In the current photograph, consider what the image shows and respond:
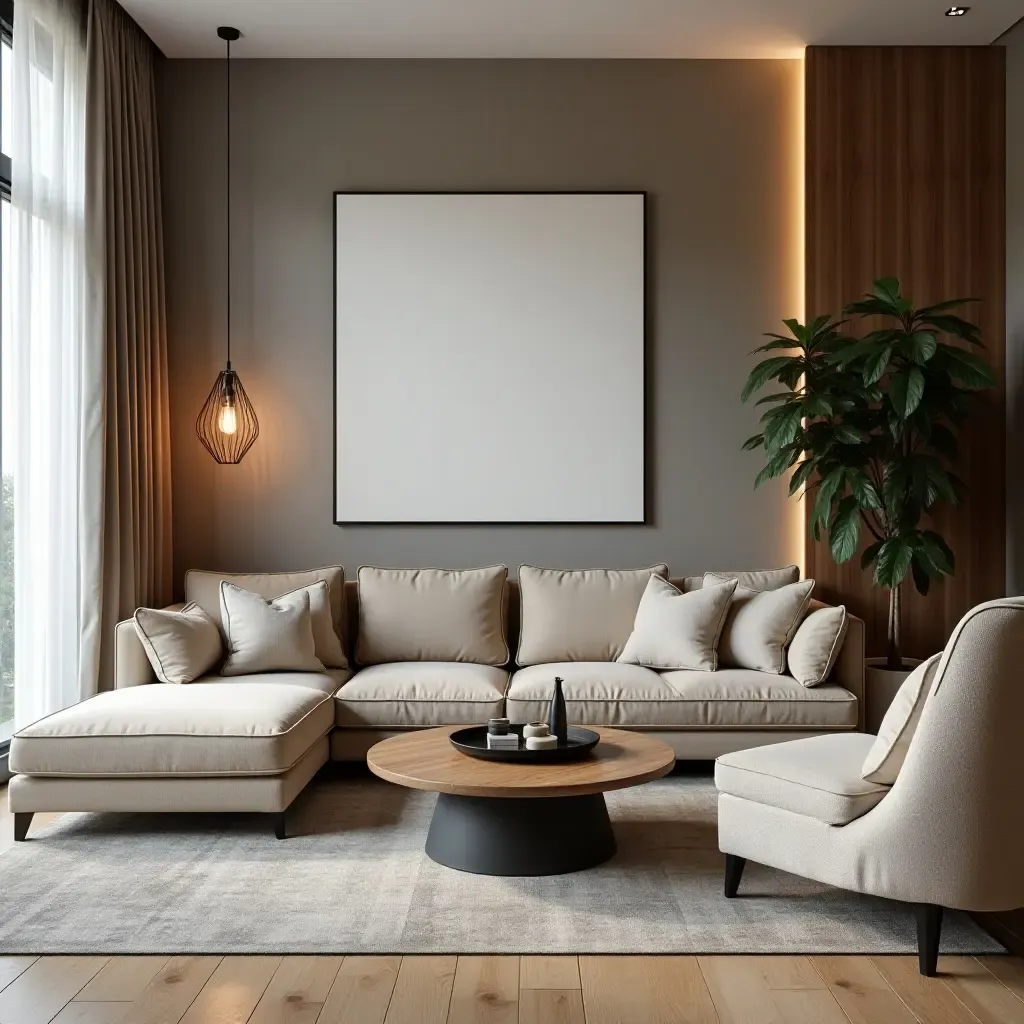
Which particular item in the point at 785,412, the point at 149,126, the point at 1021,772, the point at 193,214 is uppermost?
the point at 149,126

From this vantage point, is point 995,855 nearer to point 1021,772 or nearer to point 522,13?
point 1021,772

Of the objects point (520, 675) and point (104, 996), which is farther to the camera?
point (520, 675)

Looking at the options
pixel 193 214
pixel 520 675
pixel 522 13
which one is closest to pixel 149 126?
pixel 193 214

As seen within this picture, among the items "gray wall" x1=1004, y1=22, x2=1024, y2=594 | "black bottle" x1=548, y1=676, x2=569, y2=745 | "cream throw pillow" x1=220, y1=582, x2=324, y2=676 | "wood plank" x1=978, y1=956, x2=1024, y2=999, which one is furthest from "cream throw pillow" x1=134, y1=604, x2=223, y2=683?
"gray wall" x1=1004, y1=22, x2=1024, y2=594

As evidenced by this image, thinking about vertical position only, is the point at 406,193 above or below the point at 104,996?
above

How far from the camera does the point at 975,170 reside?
5.00 metres

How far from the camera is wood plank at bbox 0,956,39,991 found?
2371mm

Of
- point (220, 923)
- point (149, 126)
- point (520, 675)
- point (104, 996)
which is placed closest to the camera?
point (104, 996)

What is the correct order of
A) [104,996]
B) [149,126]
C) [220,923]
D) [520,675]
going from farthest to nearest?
1. [149,126]
2. [520,675]
3. [220,923]
4. [104,996]

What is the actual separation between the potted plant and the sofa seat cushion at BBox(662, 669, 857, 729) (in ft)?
1.60

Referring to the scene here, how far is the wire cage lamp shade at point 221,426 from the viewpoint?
16.6ft

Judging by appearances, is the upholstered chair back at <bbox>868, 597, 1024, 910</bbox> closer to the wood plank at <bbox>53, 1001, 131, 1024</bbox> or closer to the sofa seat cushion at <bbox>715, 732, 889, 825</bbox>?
the sofa seat cushion at <bbox>715, 732, 889, 825</bbox>

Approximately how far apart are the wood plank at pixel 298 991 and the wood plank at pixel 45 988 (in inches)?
17.1

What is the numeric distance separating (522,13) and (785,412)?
2132 mm
